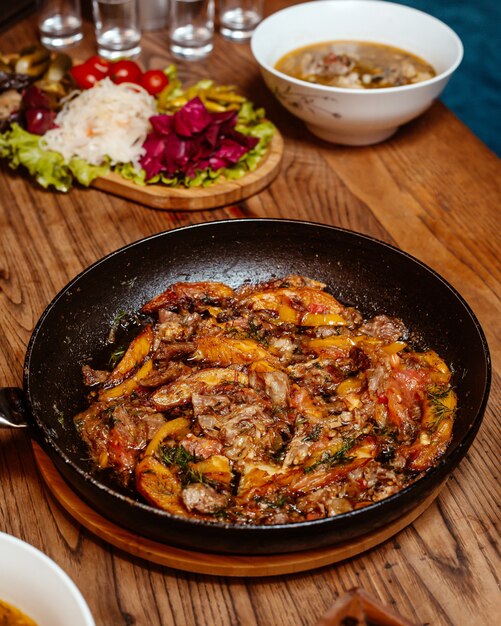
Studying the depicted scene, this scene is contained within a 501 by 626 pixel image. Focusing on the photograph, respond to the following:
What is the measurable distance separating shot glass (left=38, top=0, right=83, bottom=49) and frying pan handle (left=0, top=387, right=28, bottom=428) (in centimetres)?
265

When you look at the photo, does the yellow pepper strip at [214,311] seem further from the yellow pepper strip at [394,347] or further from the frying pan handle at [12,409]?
the frying pan handle at [12,409]

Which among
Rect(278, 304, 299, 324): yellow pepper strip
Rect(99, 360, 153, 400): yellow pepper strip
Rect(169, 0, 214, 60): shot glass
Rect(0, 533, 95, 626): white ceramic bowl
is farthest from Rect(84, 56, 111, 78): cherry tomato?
Rect(0, 533, 95, 626): white ceramic bowl

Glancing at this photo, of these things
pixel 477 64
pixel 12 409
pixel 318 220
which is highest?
pixel 12 409

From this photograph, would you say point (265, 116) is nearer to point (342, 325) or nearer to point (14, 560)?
point (342, 325)

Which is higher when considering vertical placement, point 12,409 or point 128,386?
point 12,409

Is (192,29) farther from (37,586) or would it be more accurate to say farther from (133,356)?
(37,586)

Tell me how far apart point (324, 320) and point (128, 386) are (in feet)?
2.04

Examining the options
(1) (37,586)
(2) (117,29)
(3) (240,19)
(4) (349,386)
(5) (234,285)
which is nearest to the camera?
(1) (37,586)

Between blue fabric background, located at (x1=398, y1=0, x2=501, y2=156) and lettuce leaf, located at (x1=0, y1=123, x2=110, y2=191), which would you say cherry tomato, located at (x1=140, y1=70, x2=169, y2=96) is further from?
blue fabric background, located at (x1=398, y1=0, x2=501, y2=156)

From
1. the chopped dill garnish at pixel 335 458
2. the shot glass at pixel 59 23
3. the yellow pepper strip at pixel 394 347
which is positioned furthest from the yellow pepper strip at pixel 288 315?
the shot glass at pixel 59 23

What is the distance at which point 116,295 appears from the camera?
2.42 metres

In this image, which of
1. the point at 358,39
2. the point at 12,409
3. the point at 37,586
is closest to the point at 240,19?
the point at 358,39

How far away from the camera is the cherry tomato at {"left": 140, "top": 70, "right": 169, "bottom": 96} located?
3492 mm

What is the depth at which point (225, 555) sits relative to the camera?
5.72 ft
